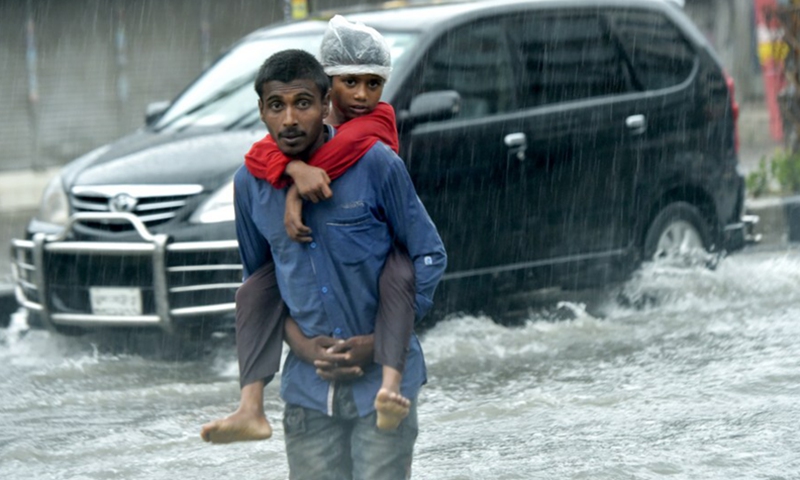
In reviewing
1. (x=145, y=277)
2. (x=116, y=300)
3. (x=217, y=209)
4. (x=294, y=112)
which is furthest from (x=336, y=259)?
(x=116, y=300)

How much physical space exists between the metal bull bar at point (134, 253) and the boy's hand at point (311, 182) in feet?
10.5

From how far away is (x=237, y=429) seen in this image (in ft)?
11.6

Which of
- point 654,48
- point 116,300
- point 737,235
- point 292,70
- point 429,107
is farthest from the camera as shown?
point 737,235

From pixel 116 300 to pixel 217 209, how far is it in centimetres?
67

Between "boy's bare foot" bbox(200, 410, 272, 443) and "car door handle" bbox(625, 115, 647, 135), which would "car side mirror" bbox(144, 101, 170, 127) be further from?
"boy's bare foot" bbox(200, 410, 272, 443)

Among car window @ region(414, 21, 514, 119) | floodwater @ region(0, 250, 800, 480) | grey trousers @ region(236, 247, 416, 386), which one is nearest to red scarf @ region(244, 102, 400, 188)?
grey trousers @ region(236, 247, 416, 386)

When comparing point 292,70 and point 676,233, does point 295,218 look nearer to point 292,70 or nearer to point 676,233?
point 292,70

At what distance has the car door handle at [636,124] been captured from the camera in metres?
8.14

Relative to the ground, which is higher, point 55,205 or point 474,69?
point 474,69

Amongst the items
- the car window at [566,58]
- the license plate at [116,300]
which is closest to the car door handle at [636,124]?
the car window at [566,58]

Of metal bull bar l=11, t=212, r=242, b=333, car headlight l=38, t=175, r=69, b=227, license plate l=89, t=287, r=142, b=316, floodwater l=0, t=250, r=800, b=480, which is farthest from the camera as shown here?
car headlight l=38, t=175, r=69, b=227

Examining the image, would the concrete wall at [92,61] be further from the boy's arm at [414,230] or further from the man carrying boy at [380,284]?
the boy's arm at [414,230]

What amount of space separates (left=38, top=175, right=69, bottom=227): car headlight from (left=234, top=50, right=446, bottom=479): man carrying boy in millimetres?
3943

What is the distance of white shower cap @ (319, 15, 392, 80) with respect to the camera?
3.66m
